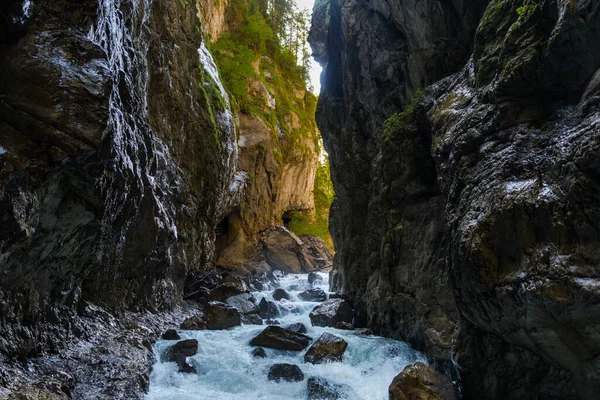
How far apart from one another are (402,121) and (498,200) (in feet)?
20.4

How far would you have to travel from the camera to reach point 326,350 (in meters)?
10.3

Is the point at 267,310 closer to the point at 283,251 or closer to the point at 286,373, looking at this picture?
the point at 286,373

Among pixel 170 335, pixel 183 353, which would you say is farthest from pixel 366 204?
pixel 183 353

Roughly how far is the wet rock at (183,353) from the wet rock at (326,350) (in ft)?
9.30

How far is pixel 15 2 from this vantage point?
5.70 metres

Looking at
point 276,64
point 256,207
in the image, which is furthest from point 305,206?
point 276,64

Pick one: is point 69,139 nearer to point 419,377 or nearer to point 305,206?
point 419,377

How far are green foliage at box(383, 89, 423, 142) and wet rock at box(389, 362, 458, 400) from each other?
258 inches

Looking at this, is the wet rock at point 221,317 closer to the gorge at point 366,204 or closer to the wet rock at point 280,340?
the gorge at point 366,204

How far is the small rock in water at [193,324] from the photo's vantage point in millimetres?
12820

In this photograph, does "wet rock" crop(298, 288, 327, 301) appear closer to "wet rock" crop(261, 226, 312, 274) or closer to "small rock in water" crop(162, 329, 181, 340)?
"small rock in water" crop(162, 329, 181, 340)

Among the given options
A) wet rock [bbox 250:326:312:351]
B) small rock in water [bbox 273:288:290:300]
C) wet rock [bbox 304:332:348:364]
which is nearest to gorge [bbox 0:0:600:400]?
wet rock [bbox 304:332:348:364]

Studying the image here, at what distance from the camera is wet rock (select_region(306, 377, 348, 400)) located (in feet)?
26.7

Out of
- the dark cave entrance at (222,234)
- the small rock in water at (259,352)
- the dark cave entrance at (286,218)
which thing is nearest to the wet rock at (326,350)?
the small rock in water at (259,352)
